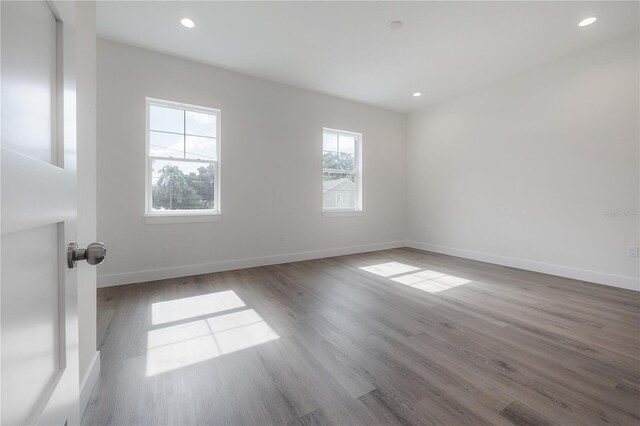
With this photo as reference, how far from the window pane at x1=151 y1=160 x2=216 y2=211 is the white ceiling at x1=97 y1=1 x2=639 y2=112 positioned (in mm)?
1387

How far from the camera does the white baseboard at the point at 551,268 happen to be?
3.09m

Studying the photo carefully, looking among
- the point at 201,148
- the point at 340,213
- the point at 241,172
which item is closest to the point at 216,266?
the point at 241,172

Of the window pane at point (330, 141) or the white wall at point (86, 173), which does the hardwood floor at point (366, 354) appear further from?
the window pane at point (330, 141)

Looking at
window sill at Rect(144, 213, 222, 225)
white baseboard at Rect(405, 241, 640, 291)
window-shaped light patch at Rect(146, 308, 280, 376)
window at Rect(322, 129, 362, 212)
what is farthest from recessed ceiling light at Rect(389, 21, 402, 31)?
white baseboard at Rect(405, 241, 640, 291)

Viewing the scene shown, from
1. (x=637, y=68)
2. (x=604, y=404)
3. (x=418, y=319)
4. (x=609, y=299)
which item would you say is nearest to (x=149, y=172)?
(x=418, y=319)

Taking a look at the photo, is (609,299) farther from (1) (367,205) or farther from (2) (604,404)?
(1) (367,205)

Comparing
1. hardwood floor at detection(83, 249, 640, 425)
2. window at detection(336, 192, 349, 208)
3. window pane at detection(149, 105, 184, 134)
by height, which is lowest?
hardwood floor at detection(83, 249, 640, 425)

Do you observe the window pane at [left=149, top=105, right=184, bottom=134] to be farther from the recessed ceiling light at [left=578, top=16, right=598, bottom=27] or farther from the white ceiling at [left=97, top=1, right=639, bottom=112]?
the recessed ceiling light at [left=578, top=16, right=598, bottom=27]

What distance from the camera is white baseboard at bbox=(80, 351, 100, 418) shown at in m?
1.24

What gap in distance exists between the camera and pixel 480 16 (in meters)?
2.67

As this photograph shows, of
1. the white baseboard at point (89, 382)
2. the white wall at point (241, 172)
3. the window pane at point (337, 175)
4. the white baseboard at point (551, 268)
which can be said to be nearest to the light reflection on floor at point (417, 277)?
the white wall at point (241, 172)

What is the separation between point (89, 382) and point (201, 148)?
2.91 m

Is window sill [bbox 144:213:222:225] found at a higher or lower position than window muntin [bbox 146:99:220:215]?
lower

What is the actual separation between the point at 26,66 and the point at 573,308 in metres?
3.72
